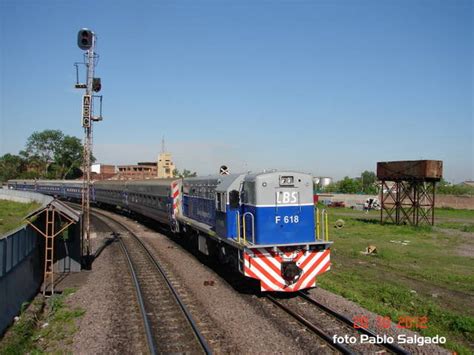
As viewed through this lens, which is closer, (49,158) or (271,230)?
(271,230)

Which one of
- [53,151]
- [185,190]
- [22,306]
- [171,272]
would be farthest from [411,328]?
[53,151]

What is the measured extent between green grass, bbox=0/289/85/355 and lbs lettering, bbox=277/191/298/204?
228 inches

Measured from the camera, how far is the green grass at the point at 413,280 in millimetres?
9641

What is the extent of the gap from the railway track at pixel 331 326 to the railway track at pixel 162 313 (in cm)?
228

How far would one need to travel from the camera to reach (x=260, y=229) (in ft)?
36.6

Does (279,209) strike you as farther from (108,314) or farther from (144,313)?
(108,314)

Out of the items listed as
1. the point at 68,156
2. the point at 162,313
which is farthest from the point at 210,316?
the point at 68,156

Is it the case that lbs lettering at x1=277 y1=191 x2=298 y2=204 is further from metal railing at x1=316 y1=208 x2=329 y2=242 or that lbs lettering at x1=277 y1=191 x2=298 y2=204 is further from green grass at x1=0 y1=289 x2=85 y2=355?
green grass at x1=0 y1=289 x2=85 y2=355

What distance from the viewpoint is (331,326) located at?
8859 mm

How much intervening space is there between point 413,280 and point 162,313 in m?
9.02

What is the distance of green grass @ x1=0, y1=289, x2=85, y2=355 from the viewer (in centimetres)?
805

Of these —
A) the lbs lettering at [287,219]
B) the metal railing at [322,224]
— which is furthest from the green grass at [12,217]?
the metal railing at [322,224]

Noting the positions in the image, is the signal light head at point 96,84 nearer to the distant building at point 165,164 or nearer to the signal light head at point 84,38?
the signal light head at point 84,38
